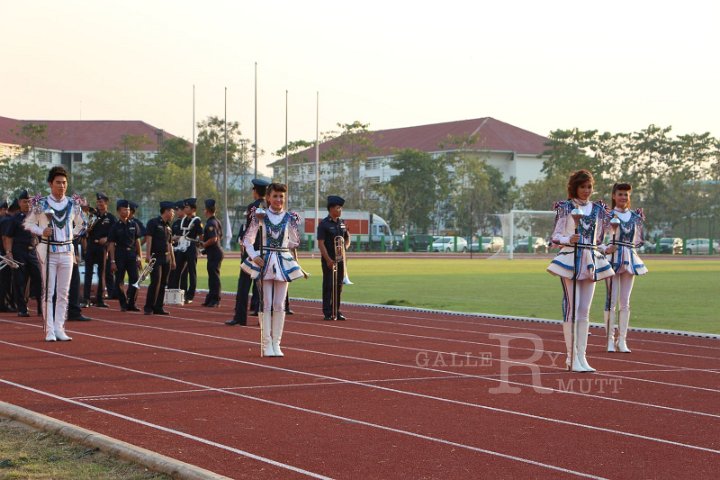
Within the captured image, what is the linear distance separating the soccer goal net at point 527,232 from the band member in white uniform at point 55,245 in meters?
52.7

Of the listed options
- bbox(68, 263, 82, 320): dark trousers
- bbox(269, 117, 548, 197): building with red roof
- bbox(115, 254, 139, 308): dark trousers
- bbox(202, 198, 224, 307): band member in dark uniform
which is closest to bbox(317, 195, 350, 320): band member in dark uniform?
bbox(202, 198, 224, 307): band member in dark uniform

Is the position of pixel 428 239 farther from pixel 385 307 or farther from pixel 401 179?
pixel 385 307

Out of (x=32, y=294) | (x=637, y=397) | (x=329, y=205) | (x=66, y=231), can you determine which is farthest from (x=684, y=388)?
(x=32, y=294)

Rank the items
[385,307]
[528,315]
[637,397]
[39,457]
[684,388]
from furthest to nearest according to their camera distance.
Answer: [385,307] < [528,315] < [684,388] < [637,397] < [39,457]

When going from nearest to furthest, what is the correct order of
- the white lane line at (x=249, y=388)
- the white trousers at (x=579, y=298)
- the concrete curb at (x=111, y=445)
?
the concrete curb at (x=111, y=445) → the white lane line at (x=249, y=388) → the white trousers at (x=579, y=298)

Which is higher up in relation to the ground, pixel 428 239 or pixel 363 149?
pixel 363 149

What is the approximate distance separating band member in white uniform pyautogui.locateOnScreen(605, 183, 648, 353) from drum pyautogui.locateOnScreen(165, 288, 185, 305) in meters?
9.69

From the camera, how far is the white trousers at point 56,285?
13539 millimetres

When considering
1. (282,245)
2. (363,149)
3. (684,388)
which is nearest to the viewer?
(684,388)

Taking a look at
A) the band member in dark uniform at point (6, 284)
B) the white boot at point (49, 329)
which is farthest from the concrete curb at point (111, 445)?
the band member in dark uniform at point (6, 284)

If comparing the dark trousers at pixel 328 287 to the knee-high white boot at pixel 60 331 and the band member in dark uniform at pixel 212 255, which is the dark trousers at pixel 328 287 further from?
the knee-high white boot at pixel 60 331

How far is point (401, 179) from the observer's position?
91500 millimetres

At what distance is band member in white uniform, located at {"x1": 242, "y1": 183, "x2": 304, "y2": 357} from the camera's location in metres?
12.2

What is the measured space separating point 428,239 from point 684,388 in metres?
70.6
